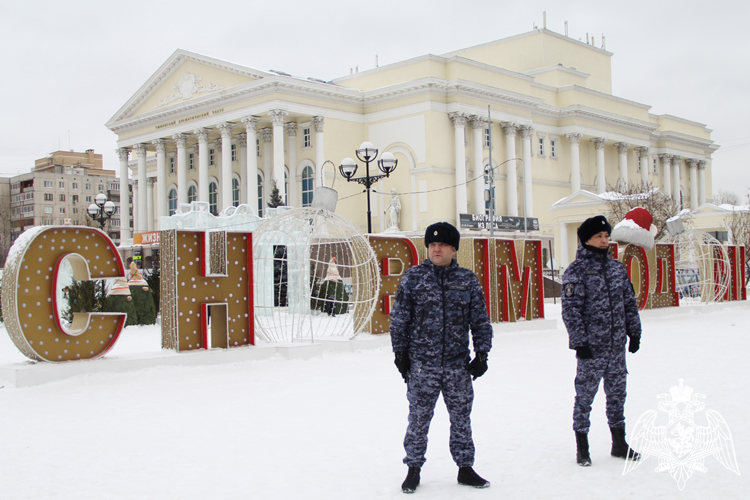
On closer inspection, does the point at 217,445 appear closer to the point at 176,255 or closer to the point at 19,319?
the point at 19,319

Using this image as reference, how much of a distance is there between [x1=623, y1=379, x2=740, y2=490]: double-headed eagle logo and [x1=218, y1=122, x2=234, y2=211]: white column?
43.0m

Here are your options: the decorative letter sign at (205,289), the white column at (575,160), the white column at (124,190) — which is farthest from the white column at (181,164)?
the decorative letter sign at (205,289)

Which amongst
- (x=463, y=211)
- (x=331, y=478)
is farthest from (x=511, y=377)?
(x=463, y=211)

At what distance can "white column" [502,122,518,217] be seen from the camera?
A: 50.1 meters

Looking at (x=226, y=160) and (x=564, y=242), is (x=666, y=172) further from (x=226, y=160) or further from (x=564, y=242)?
(x=226, y=160)

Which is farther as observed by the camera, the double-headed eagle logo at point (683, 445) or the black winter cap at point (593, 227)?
the black winter cap at point (593, 227)

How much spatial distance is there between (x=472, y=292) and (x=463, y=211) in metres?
41.6

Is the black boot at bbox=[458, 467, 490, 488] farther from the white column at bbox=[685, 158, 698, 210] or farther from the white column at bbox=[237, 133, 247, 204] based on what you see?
the white column at bbox=[685, 158, 698, 210]

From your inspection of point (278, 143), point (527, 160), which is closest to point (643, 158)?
point (527, 160)

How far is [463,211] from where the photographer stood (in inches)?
1843

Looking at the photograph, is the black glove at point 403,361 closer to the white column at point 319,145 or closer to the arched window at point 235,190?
the white column at point 319,145

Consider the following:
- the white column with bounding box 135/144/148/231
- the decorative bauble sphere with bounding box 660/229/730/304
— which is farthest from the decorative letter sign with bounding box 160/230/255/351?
the white column with bounding box 135/144/148/231

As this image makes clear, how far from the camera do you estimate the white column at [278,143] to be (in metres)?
44.1

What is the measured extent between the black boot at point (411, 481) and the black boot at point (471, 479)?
34 cm
